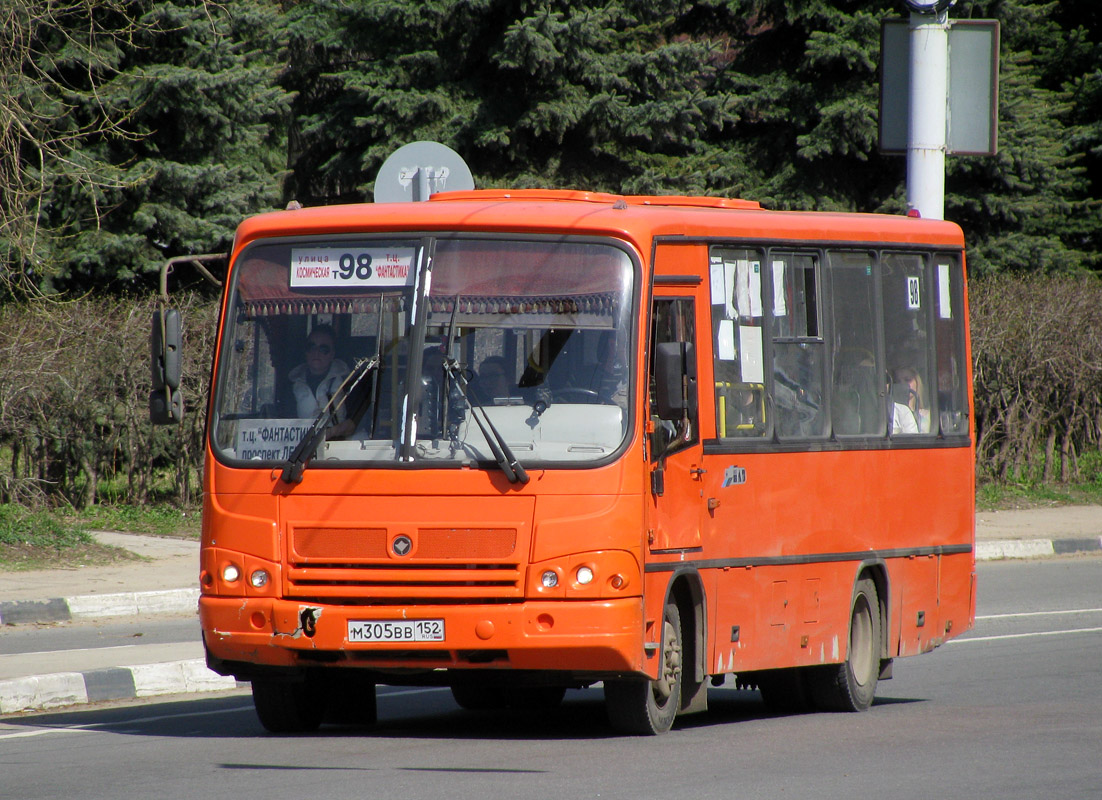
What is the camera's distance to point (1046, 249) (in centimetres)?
3128

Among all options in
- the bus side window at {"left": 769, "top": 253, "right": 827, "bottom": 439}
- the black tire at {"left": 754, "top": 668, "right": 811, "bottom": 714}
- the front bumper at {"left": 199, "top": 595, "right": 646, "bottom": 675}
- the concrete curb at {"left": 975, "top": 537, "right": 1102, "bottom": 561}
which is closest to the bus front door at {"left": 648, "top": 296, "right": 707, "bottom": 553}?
the front bumper at {"left": 199, "top": 595, "right": 646, "bottom": 675}

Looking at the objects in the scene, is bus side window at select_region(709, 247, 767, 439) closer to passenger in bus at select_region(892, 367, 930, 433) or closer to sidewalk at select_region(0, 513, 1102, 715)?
passenger in bus at select_region(892, 367, 930, 433)

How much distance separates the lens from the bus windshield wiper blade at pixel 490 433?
7.75m

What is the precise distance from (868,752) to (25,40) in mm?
13364

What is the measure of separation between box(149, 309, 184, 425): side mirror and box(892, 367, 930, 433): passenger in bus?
4397 mm

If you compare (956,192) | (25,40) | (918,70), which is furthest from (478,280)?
(956,192)

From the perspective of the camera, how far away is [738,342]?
9.02 metres

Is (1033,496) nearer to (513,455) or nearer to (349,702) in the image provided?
(349,702)

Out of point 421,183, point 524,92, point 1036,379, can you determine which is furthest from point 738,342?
point 524,92

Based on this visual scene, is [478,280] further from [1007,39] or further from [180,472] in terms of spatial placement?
[1007,39]

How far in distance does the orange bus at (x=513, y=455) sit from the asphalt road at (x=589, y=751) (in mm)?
378

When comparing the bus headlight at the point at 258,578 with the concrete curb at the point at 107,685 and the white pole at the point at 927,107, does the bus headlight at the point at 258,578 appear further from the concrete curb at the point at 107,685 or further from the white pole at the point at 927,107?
the white pole at the point at 927,107

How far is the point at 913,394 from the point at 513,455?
3.68m

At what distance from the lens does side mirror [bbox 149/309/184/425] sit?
329 inches
